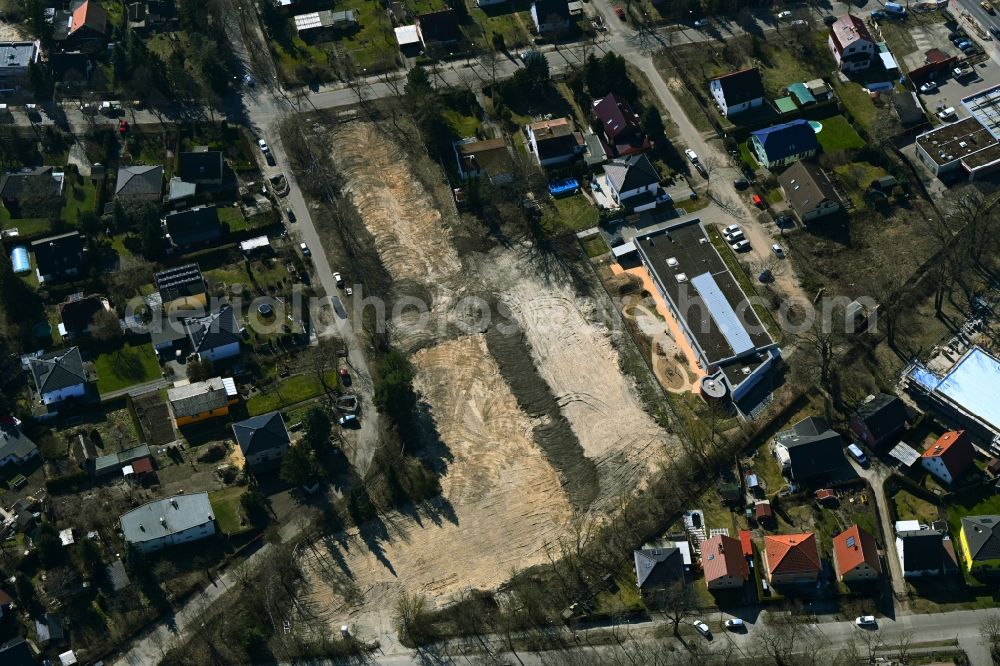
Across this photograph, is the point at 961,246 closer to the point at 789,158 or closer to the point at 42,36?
the point at 789,158

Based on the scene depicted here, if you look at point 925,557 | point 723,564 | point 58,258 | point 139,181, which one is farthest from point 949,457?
point 58,258

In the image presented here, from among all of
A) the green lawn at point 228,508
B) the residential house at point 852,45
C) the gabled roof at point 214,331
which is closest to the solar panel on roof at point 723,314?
the residential house at point 852,45

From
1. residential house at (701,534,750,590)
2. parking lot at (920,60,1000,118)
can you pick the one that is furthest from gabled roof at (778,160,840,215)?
residential house at (701,534,750,590)

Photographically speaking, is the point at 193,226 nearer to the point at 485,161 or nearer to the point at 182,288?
the point at 182,288

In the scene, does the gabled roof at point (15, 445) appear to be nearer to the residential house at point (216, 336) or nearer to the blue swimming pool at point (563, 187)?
the residential house at point (216, 336)

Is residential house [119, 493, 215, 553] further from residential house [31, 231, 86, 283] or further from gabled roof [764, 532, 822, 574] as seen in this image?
gabled roof [764, 532, 822, 574]

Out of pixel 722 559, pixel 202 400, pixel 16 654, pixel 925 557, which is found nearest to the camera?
pixel 16 654
